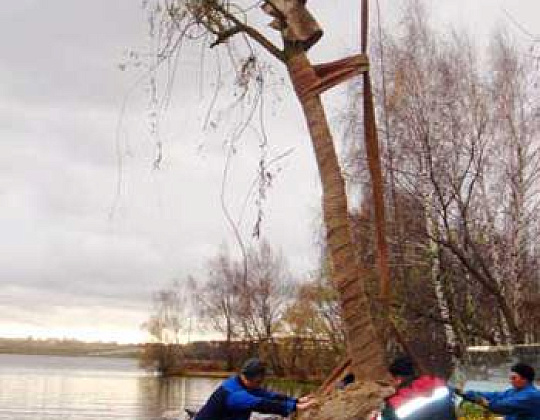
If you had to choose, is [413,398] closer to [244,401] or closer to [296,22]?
[244,401]

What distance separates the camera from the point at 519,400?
362 inches

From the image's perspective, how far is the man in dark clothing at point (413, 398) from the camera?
25.5ft

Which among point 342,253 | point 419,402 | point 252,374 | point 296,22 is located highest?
point 296,22

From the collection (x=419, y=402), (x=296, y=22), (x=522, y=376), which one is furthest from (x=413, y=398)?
(x=296, y=22)

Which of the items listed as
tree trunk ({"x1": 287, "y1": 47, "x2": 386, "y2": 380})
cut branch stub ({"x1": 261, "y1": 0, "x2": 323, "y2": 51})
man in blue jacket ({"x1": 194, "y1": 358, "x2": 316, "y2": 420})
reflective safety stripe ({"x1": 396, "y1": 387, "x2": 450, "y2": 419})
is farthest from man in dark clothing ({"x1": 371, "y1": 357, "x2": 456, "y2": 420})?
cut branch stub ({"x1": 261, "y1": 0, "x2": 323, "y2": 51})

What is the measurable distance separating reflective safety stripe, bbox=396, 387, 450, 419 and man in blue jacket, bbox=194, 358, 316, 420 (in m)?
0.75

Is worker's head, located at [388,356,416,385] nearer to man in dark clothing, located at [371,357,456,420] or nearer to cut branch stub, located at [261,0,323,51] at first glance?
man in dark clothing, located at [371,357,456,420]

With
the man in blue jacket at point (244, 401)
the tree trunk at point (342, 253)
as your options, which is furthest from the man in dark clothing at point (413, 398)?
the man in blue jacket at point (244, 401)

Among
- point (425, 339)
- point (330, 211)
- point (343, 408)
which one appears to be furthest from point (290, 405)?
point (425, 339)

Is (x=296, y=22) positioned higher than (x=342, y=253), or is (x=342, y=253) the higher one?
(x=296, y=22)

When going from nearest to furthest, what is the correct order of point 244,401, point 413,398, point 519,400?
point 244,401 → point 413,398 → point 519,400

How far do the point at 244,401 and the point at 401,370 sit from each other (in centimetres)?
132

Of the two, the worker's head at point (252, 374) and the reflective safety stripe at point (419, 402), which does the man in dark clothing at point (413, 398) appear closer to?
the reflective safety stripe at point (419, 402)

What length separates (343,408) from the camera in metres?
7.37
